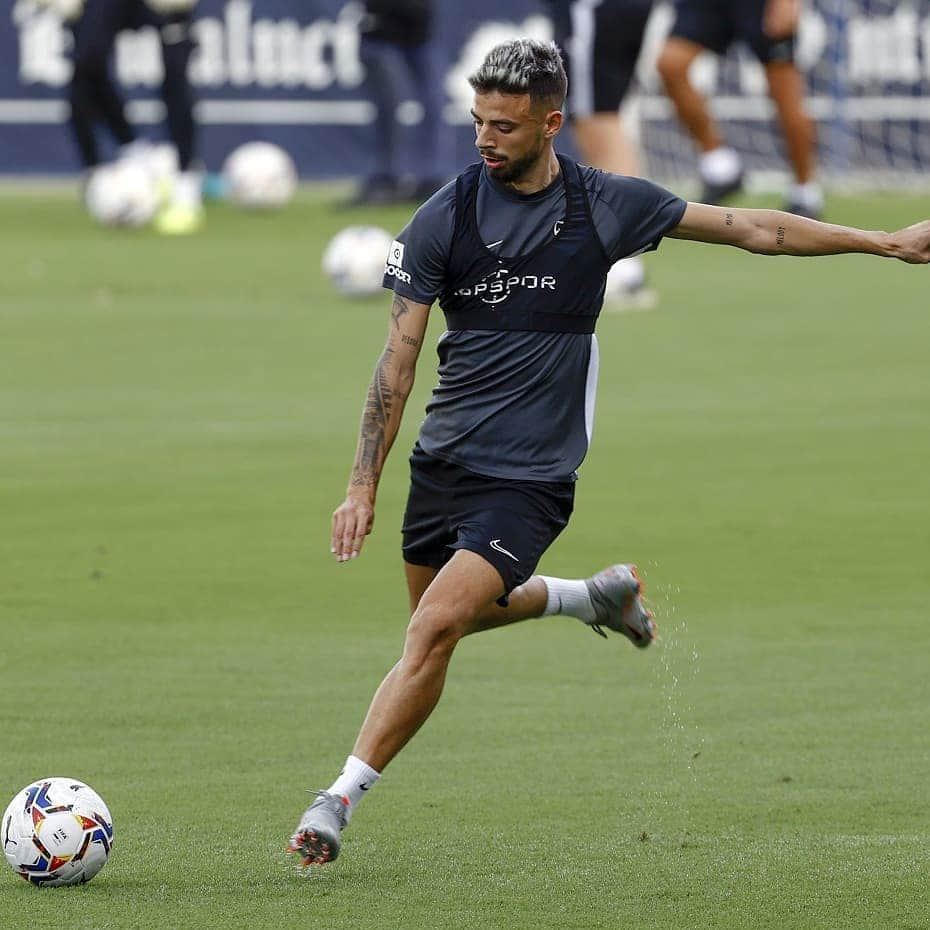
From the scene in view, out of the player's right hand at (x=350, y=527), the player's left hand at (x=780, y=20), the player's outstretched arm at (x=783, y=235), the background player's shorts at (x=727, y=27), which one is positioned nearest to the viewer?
the player's right hand at (x=350, y=527)

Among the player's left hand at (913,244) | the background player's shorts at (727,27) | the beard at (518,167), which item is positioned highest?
the beard at (518,167)

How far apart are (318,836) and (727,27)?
53.8ft

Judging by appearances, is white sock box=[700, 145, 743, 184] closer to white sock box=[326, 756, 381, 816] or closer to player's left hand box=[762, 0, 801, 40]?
player's left hand box=[762, 0, 801, 40]

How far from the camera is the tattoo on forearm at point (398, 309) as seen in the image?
6.32 metres

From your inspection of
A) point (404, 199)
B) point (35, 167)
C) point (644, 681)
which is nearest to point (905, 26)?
point (404, 199)

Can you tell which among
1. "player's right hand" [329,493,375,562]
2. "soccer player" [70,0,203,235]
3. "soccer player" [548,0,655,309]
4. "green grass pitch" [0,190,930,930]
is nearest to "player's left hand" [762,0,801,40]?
"soccer player" [548,0,655,309]

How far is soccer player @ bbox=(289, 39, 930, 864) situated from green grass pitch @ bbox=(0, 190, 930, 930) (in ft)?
2.13

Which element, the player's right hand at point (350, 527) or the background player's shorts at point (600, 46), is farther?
the background player's shorts at point (600, 46)

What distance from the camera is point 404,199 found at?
25.1 metres

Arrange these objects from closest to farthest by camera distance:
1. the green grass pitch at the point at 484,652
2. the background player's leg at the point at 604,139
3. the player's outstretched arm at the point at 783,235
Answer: the green grass pitch at the point at 484,652 → the player's outstretched arm at the point at 783,235 → the background player's leg at the point at 604,139

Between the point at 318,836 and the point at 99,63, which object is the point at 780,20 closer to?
the point at 99,63

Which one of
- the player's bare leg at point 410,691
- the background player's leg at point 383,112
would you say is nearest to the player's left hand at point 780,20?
the background player's leg at point 383,112

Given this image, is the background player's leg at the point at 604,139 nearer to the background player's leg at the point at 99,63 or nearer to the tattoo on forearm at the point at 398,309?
the background player's leg at the point at 99,63

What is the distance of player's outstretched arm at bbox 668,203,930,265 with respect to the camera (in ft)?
21.5
